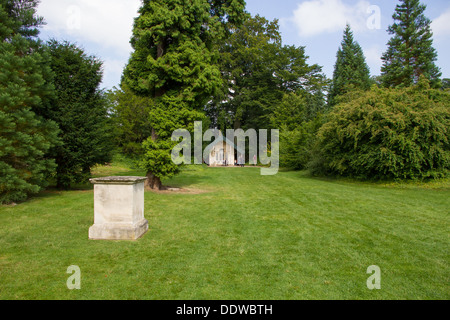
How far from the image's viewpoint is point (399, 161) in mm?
13633

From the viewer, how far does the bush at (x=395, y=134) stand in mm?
13469

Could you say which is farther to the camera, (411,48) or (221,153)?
(221,153)

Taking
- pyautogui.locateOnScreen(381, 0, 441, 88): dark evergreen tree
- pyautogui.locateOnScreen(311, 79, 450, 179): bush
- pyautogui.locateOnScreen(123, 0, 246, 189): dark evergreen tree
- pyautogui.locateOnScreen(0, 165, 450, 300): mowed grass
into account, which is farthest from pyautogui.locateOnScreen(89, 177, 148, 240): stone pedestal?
pyautogui.locateOnScreen(381, 0, 441, 88): dark evergreen tree

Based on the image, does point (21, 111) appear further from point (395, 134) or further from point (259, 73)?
point (259, 73)

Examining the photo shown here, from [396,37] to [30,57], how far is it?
32939 mm

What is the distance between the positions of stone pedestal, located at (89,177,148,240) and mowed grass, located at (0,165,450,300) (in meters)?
0.27

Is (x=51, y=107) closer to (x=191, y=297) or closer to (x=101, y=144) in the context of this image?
(x=101, y=144)

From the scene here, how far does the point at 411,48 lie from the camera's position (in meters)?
26.9

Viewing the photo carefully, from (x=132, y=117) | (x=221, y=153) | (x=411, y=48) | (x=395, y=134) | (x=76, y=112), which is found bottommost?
(x=221, y=153)

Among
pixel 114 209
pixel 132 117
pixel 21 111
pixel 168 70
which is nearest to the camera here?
pixel 114 209

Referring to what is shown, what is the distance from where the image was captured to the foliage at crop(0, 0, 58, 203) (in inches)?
298

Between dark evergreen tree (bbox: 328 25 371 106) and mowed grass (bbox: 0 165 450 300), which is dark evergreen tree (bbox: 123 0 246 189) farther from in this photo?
dark evergreen tree (bbox: 328 25 371 106)

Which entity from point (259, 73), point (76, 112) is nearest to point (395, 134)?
point (76, 112)

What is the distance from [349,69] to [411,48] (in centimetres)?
896
